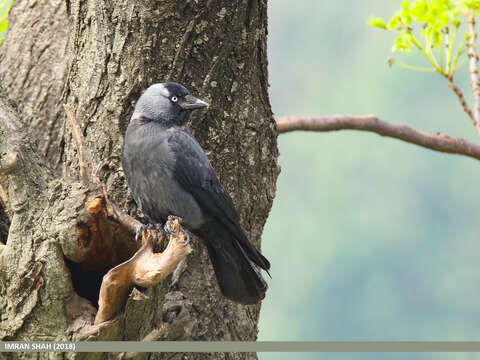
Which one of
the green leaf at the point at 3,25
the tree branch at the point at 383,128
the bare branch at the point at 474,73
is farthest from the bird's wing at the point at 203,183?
the green leaf at the point at 3,25

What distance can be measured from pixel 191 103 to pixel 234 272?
911 mm

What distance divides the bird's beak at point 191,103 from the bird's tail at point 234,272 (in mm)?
643

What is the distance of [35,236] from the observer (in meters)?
2.71

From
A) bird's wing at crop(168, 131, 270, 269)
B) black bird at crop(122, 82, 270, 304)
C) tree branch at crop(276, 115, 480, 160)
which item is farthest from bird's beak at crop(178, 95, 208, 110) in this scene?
tree branch at crop(276, 115, 480, 160)

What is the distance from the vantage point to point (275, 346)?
2.40 metres

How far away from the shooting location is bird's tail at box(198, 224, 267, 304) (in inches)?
128

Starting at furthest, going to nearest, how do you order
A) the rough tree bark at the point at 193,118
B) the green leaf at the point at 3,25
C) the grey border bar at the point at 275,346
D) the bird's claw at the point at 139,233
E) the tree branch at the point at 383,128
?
the green leaf at the point at 3,25 < the tree branch at the point at 383,128 < the rough tree bark at the point at 193,118 < the bird's claw at the point at 139,233 < the grey border bar at the point at 275,346

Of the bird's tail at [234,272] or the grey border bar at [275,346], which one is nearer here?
the grey border bar at [275,346]

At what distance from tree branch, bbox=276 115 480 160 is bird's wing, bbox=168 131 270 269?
5.08 ft

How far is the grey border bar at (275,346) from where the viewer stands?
7.60 ft

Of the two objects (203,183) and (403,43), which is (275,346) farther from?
(403,43)

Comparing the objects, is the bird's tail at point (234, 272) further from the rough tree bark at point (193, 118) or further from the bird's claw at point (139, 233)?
the bird's claw at point (139, 233)

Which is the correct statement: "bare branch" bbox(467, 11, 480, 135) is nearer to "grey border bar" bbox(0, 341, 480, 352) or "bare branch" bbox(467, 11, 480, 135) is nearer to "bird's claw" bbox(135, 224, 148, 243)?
"grey border bar" bbox(0, 341, 480, 352)

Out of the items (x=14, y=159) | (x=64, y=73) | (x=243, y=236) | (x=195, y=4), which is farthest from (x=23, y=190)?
(x=64, y=73)
